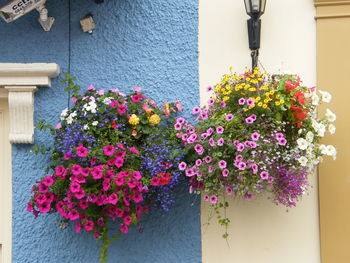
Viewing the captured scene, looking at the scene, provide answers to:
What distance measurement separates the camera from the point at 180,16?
353 cm

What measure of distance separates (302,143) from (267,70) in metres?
0.68

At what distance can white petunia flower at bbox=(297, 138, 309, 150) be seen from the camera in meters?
2.99

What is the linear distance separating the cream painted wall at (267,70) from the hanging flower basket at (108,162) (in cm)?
44

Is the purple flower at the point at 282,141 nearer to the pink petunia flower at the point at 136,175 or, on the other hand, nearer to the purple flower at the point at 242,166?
the purple flower at the point at 242,166

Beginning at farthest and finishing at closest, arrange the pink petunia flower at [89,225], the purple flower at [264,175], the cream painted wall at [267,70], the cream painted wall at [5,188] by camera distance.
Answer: the cream painted wall at [5,188]
the cream painted wall at [267,70]
the pink petunia flower at [89,225]
the purple flower at [264,175]

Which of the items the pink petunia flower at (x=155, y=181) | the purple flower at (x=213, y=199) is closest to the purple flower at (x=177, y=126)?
the pink petunia flower at (x=155, y=181)

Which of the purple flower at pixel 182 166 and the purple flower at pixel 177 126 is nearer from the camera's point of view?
the purple flower at pixel 182 166

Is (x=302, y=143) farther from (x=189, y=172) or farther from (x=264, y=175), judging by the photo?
(x=189, y=172)

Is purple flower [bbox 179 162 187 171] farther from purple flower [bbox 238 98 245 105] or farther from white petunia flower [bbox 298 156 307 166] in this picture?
white petunia flower [bbox 298 156 307 166]

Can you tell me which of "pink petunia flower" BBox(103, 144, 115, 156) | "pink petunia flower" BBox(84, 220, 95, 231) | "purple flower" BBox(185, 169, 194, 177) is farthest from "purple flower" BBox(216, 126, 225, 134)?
"pink petunia flower" BBox(84, 220, 95, 231)

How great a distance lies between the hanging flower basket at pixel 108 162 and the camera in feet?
9.83

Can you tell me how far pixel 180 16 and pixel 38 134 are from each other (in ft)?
4.35

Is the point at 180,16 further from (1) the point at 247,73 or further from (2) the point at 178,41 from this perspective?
(1) the point at 247,73

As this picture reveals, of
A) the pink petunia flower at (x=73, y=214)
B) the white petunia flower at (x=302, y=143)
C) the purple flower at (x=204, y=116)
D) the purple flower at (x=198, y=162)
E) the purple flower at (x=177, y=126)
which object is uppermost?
the purple flower at (x=204, y=116)
